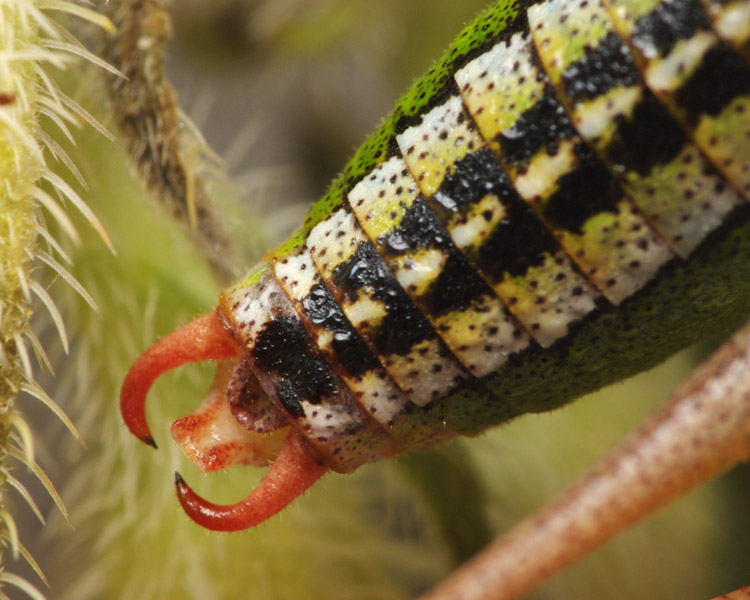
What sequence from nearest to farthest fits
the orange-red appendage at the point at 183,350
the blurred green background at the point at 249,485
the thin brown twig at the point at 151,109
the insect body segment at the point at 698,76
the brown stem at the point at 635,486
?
1. the insect body segment at the point at 698,76
2. the brown stem at the point at 635,486
3. the orange-red appendage at the point at 183,350
4. the thin brown twig at the point at 151,109
5. the blurred green background at the point at 249,485

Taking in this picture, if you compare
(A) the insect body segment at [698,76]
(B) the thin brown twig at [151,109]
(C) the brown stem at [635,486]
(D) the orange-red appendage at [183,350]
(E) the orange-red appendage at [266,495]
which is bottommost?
(C) the brown stem at [635,486]

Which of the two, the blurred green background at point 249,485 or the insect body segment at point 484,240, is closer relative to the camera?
the insect body segment at point 484,240

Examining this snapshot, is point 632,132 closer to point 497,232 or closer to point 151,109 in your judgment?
point 497,232

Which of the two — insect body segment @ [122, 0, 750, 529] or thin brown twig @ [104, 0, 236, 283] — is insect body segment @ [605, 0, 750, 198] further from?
thin brown twig @ [104, 0, 236, 283]

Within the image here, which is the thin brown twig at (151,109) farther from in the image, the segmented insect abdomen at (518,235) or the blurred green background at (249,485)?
the segmented insect abdomen at (518,235)

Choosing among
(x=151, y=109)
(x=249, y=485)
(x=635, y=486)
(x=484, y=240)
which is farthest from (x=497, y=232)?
(x=249, y=485)

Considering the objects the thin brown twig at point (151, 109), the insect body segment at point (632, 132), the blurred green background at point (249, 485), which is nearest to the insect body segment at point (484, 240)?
the insect body segment at point (632, 132)
